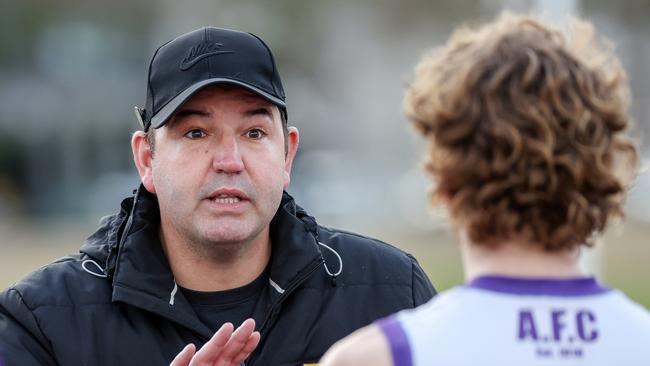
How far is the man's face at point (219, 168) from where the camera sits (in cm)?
344

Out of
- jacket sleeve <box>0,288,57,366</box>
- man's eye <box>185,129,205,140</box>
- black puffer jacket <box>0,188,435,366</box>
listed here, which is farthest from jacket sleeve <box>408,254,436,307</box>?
jacket sleeve <box>0,288,57,366</box>

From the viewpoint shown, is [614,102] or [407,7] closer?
[614,102]

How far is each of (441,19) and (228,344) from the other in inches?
1463

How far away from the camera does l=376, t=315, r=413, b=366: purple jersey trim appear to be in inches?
76.3

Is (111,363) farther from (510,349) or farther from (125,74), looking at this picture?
(125,74)

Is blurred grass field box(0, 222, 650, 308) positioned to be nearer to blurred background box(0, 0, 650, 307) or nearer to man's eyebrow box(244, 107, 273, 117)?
blurred background box(0, 0, 650, 307)

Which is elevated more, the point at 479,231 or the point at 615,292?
the point at 479,231

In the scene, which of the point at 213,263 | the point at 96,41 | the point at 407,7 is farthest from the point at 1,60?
the point at 213,263

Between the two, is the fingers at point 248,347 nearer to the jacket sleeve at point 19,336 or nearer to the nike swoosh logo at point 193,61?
the jacket sleeve at point 19,336

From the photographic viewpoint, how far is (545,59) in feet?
6.75

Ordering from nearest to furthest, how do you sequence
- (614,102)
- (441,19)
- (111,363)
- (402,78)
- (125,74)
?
(614,102) → (402,78) → (111,363) → (125,74) → (441,19)

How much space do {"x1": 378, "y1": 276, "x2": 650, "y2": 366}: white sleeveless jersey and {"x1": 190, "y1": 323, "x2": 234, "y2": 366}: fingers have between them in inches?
35.9

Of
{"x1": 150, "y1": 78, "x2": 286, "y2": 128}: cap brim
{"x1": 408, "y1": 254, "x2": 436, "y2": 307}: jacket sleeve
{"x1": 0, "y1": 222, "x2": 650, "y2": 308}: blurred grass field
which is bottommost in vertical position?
{"x1": 0, "y1": 222, "x2": 650, "y2": 308}: blurred grass field

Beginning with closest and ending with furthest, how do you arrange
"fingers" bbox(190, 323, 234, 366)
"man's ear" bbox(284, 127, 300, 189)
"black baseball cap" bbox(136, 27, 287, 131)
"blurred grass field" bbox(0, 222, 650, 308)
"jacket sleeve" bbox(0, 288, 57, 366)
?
"fingers" bbox(190, 323, 234, 366)
"jacket sleeve" bbox(0, 288, 57, 366)
"black baseball cap" bbox(136, 27, 287, 131)
"man's ear" bbox(284, 127, 300, 189)
"blurred grass field" bbox(0, 222, 650, 308)
